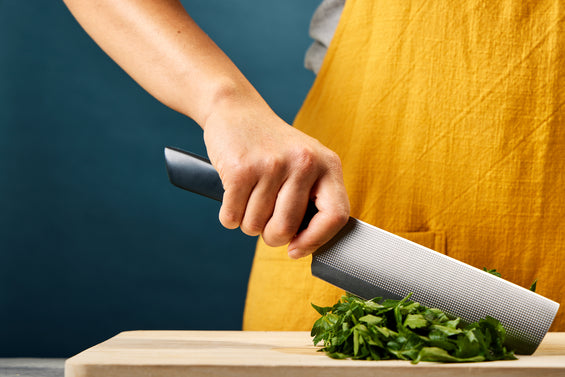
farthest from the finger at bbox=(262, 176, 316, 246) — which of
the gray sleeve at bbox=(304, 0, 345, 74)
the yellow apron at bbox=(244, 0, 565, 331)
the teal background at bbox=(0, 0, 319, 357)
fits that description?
the teal background at bbox=(0, 0, 319, 357)

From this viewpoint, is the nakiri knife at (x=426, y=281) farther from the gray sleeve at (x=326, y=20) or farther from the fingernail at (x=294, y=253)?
the gray sleeve at (x=326, y=20)

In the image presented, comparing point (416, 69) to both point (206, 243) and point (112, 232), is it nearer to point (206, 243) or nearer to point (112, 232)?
point (206, 243)

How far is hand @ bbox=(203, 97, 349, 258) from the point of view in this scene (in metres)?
0.72

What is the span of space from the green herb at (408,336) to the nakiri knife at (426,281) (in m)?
0.07

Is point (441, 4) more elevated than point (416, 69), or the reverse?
point (441, 4)

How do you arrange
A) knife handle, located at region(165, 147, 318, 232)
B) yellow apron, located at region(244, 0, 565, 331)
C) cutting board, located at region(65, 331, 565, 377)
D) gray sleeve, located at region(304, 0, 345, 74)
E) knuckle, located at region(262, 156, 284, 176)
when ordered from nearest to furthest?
cutting board, located at region(65, 331, 565, 377) < knuckle, located at region(262, 156, 284, 176) < knife handle, located at region(165, 147, 318, 232) < yellow apron, located at region(244, 0, 565, 331) < gray sleeve, located at region(304, 0, 345, 74)

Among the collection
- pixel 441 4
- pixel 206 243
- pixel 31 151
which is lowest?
pixel 206 243

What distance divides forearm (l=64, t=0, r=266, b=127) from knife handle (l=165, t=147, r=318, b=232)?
0.07 meters

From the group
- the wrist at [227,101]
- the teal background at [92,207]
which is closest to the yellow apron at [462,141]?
the wrist at [227,101]

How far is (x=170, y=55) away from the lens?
826mm

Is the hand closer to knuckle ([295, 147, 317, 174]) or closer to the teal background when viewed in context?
knuckle ([295, 147, 317, 174])

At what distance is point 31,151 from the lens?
2160mm

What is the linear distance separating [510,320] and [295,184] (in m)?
0.35

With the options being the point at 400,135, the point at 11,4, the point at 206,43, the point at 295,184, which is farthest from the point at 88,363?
the point at 11,4
